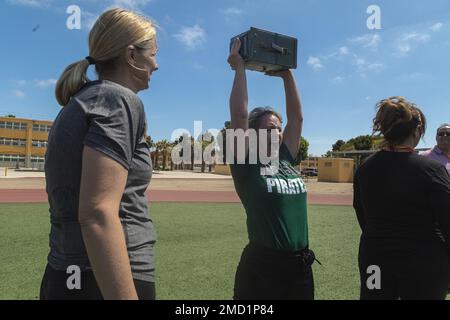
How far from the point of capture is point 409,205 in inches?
93.7

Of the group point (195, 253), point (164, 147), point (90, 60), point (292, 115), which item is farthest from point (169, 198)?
point (164, 147)

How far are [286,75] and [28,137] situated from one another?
7795cm

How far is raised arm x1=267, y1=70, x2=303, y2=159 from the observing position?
2.89m

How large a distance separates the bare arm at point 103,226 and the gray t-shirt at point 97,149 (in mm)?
62

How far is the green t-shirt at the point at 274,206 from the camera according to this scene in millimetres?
2473

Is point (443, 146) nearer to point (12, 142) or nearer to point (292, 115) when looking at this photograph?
point (292, 115)

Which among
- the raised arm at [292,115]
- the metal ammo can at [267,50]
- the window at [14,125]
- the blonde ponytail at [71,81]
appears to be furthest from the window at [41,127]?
the blonde ponytail at [71,81]

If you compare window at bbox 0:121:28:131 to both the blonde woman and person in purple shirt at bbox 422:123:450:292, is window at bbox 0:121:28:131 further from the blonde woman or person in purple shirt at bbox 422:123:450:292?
the blonde woman

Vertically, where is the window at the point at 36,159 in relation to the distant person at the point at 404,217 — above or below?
above

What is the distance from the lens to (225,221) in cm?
1013

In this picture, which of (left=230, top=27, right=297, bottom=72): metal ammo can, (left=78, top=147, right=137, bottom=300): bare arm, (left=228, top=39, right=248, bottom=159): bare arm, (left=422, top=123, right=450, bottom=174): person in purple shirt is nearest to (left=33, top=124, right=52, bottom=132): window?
(left=422, top=123, right=450, bottom=174): person in purple shirt

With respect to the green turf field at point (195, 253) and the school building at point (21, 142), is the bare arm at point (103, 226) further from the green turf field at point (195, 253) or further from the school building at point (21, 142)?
the school building at point (21, 142)
